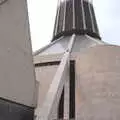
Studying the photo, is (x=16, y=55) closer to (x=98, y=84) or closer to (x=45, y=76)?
(x=98, y=84)

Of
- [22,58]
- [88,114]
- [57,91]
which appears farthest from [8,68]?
[88,114]

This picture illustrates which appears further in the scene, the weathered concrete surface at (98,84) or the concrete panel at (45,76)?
the concrete panel at (45,76)

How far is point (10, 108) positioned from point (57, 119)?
8.26m

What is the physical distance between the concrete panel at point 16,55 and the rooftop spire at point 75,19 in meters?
14.6

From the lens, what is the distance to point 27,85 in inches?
202

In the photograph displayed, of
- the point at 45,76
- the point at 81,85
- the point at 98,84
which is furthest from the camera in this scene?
the point at 45,76

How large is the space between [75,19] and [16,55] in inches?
626

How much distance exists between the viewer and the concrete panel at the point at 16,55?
462 centimetres

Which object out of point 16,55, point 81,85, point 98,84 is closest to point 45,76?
point 81,85

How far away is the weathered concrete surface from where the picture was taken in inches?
451

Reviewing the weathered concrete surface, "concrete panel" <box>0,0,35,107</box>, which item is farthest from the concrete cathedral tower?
"concrete panel" <box>0,0,35,107</box>

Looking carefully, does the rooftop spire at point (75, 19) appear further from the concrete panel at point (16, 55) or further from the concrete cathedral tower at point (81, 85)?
the concrete panel at point (16, 55)

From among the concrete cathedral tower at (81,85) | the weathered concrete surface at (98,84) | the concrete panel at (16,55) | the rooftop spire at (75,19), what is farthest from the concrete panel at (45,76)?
the concrete panel at (16,55)

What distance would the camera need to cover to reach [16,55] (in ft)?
16.6
